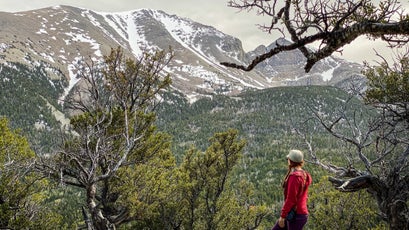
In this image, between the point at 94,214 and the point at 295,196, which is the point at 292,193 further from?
the point at 94,214

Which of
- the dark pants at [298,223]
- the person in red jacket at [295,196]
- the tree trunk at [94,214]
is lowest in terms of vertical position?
the tree trunk at [94,214]

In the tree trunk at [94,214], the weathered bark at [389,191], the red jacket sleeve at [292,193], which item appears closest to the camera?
the red jacket sleeve at [292,193]

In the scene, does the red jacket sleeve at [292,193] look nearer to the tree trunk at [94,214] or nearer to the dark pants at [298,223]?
the dark pants at [298,223]

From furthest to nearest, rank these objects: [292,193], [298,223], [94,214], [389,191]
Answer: [94,214] < [389,191] < [298,223] < [292,193]

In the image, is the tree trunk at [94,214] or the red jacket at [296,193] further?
the tree trunk at [94,214]

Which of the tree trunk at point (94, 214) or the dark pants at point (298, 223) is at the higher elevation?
the dark pants at point (298, 223)

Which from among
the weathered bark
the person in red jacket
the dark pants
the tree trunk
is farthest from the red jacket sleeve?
the tree trunk

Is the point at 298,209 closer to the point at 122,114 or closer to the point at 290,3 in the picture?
the point at 290,3

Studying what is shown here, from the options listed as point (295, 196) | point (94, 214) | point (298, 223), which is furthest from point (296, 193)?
point (94, 214)

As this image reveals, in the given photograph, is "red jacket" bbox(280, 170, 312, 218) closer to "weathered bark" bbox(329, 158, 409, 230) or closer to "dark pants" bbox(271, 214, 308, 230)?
"dark pants" bbox(271, 214, 308, 230)

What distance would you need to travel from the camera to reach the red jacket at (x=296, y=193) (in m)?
6.68

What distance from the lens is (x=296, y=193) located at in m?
6.69

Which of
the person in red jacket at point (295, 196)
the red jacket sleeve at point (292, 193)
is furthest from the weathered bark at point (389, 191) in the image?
the red jacket sleeve at point (292, 193)

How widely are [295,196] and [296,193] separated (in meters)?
0.06
